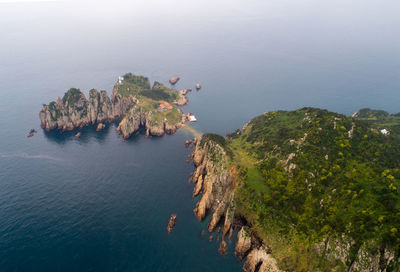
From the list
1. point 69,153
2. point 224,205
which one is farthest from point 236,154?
point 69,153

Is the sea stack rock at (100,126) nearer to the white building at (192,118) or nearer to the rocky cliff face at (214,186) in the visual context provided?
the white building at (192,118)

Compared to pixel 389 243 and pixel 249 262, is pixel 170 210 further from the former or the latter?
pixel 389 243

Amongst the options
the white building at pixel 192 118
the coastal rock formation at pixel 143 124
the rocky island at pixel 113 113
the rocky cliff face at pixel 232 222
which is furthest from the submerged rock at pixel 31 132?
the rocky cliff face at pixel 232 222

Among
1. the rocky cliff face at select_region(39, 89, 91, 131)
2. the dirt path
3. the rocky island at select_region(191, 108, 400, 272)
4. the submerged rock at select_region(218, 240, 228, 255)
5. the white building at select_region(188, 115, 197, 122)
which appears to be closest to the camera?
the rocky island at select_region(191, 108, 400, 272)

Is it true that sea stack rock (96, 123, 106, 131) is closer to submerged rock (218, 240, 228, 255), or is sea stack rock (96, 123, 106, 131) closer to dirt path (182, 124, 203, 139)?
dirt path (182, 124, 203, 139)

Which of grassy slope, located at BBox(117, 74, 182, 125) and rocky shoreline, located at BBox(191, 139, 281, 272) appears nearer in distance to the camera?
rocky shoreline, located at BBox(191, 139, 281, 272)

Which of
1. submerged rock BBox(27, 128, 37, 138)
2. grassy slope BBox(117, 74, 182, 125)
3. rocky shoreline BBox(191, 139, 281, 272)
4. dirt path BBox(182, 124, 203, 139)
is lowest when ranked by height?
rocky shoreline BBox(191, 139, 281, 272)

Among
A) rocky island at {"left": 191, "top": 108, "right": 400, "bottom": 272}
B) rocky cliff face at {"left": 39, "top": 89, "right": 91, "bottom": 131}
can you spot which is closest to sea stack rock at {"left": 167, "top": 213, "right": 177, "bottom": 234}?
rocky island at {"left": 191, "top": 108, "right": 400, "bottom": 272}

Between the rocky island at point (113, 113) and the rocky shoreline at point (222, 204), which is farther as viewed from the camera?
the rocky island at point (113, 113)
